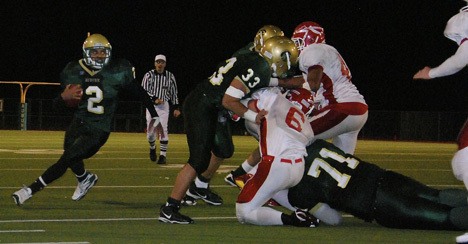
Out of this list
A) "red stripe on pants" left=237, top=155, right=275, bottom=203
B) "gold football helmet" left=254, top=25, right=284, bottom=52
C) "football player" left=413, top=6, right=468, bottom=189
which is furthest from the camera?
"gold football helmet" left=254, top=25, right=284, bottom=52

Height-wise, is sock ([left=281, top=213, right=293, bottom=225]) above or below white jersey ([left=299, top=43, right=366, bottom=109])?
below

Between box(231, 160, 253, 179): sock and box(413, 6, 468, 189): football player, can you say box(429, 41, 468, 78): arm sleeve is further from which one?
box(231, 160, 253, 179): sock

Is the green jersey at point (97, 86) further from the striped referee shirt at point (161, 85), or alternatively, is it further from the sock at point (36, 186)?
the striped referee shirt at point (161, 85)

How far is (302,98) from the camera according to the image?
891cm

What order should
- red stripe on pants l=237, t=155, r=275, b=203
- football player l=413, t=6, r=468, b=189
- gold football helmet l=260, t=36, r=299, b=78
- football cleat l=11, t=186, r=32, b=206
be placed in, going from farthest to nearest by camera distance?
1. football cleat l=11, t=186, r=32, b=206
2. gold football helmet l=260, t=36, r=299, b=78
3. red stripe on pants l=237, t=155, r=275, b=203
4. football player l=413, t=6, r=468, b=189

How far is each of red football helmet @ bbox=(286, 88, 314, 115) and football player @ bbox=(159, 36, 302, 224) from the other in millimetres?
864

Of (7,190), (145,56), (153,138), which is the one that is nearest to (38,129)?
(145,56)

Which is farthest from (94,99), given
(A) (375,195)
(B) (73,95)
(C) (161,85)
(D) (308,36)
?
(C) (161,85)

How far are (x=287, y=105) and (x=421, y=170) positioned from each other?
6.78 m

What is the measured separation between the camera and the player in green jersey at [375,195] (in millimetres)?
6871

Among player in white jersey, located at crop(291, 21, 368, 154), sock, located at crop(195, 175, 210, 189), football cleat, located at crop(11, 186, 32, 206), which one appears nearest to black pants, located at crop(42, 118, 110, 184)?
football cleat, located at crop(11, 186, 32, 206)

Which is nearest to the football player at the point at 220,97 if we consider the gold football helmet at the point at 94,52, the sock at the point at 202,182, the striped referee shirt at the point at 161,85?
the sock at the point at 202,182

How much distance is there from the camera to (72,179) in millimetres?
11500

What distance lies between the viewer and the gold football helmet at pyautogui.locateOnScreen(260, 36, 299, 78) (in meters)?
7.57
